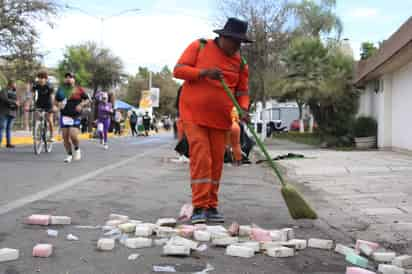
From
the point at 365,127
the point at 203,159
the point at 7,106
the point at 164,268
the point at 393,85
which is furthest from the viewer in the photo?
the point at 365,127

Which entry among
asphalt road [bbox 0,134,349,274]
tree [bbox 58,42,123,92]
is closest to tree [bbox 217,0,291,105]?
asphalt road [bbox 0,134,349,274]

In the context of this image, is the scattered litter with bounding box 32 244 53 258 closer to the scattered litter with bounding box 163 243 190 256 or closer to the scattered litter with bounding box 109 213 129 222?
the scattered litter with bounding box 163 243 190 256

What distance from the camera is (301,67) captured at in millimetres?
25453

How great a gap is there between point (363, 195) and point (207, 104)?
3341 millimetres

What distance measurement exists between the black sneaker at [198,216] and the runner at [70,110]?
673cm

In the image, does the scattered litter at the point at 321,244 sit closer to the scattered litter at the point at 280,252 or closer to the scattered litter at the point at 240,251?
the scattered litter at the point at 280,252

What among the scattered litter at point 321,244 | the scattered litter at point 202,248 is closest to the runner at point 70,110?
the scattered litter at point 202,248

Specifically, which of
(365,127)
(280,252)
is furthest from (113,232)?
(365,127)

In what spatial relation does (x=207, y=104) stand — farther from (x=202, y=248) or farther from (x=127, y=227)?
(x=202, y=248)

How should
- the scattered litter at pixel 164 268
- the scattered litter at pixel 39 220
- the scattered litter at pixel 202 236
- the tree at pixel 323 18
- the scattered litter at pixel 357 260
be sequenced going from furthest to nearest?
the tree at pixel 323 18
the scattered litter at pixel 39 220
the scattered litter at pixel 202 236
the scattered litter at pixel 357 260
the scattered litter at pixel 164 268

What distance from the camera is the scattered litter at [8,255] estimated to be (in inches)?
154

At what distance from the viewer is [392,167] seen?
471 inches

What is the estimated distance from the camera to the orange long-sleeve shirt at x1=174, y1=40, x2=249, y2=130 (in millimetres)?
5777

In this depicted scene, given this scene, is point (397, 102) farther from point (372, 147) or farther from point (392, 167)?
point (392, 167)
